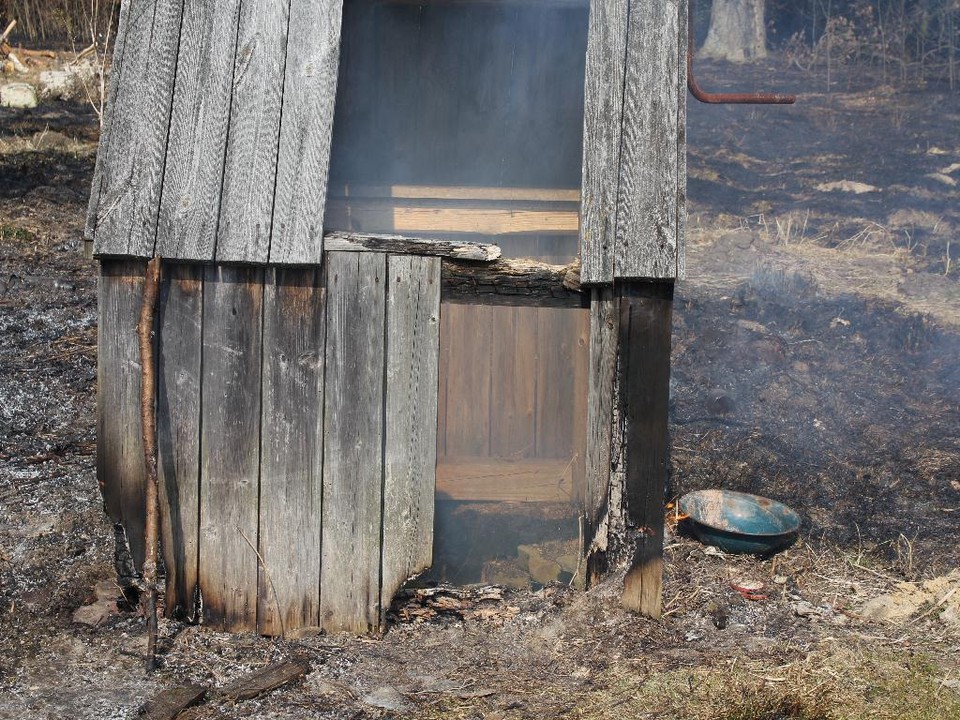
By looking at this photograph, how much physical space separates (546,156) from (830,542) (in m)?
3.10

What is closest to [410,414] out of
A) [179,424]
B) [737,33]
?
[179,424]

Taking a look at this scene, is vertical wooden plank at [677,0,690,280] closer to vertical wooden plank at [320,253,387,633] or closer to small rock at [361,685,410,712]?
vertical wooden plank at [320,253,387,633]

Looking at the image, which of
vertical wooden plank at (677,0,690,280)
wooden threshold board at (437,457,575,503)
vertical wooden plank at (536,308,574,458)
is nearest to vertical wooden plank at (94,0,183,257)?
vertical wooden plank at (677,0,690,280)

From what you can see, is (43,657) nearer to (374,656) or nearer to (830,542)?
(374,656)

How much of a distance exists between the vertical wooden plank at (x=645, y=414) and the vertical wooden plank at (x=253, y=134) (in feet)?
5.43

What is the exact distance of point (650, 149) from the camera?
4.55 metres

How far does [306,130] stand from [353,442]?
4.76 ft

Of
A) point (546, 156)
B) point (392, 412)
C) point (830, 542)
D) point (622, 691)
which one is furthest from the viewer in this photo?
point (546, 156)

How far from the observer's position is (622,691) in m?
4.18

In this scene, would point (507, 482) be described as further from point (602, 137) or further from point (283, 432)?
point (602, 137)

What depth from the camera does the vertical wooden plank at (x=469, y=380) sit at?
7.00 meters

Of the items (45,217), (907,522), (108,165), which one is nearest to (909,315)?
(907,522)

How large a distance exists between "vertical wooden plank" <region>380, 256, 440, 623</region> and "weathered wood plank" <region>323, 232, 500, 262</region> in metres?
0.05

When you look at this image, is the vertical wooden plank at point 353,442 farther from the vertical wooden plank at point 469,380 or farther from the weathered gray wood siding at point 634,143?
the vertical wooden plank at point 469,380
